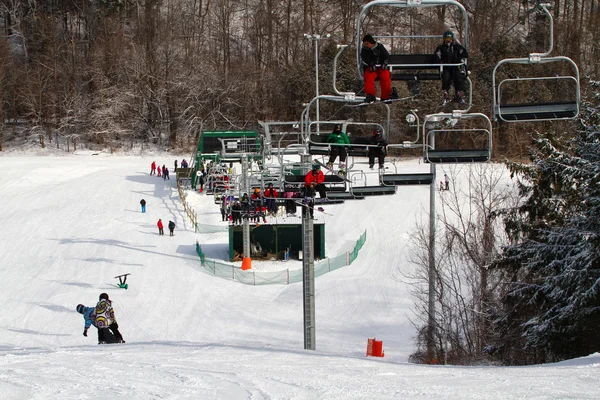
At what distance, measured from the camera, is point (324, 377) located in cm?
850

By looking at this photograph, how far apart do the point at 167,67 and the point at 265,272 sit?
4249 cm

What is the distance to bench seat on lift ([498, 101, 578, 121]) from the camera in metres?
10.2

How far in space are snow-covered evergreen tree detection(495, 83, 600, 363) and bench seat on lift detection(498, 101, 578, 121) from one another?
870cm

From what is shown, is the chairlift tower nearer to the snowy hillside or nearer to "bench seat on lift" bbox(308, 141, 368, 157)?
the snowy hillside

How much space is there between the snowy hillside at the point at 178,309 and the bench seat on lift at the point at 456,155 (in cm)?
337

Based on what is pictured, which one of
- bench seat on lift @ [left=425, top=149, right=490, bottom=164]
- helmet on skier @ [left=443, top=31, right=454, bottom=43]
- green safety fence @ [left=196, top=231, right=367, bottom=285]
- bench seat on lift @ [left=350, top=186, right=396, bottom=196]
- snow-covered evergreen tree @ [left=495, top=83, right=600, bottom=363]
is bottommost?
green safety fence @ [left=196, top=231, right=367, bottom=285]

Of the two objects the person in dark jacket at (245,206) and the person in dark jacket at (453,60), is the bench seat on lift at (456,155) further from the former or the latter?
the person in dark jacket at (245,206)

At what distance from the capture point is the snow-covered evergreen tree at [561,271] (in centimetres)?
1827

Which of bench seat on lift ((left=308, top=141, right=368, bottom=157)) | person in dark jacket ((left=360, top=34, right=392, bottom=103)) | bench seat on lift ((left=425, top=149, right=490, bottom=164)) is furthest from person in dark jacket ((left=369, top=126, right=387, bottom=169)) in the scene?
person in dark jacket ((left=360, top=34, right=392, bottom=103))

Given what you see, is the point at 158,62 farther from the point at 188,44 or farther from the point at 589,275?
the point at 589,275

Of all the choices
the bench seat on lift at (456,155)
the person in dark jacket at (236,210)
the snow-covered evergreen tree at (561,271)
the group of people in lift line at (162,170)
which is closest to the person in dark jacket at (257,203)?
the person in dark jacket at (236,210)

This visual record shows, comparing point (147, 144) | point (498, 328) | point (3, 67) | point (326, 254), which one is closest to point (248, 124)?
point (147, 144)

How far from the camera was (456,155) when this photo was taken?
12.2 m

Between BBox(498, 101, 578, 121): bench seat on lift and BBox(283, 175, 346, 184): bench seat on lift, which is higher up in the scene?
BBox(498, 101, 578, 121): bench seat on lift
